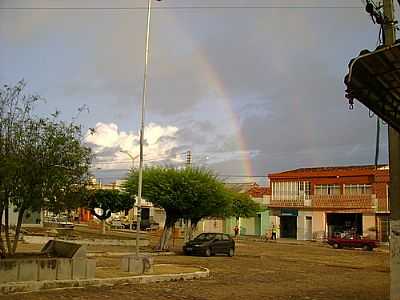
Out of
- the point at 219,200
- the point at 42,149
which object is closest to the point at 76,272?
the point at 42,149

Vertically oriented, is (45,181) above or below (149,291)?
above

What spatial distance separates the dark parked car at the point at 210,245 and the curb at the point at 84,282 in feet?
42.1

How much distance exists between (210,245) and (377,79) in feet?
85.5

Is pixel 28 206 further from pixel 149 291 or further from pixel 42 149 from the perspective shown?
pixel 149 291

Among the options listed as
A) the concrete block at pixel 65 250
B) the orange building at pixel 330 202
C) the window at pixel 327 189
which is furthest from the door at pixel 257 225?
the concrete block at pixel 65 250

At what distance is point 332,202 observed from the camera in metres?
62.0

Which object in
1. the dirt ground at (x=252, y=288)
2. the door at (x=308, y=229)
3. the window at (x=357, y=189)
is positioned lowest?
the dirt ground at (x=252, y=288)

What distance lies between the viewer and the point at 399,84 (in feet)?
29.6

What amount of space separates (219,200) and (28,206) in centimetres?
2020

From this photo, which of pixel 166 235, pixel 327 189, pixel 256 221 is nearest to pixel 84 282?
pixel 166 235

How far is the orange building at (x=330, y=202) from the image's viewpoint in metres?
58.6

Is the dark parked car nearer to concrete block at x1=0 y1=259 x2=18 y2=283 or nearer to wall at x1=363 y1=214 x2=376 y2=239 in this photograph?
concrete block at x1=0 y1=259 x2=18 y2=283

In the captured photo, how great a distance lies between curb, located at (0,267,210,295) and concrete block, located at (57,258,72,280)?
0.36m

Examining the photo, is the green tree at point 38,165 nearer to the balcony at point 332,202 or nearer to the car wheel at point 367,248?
the car wheel at point 367,248
